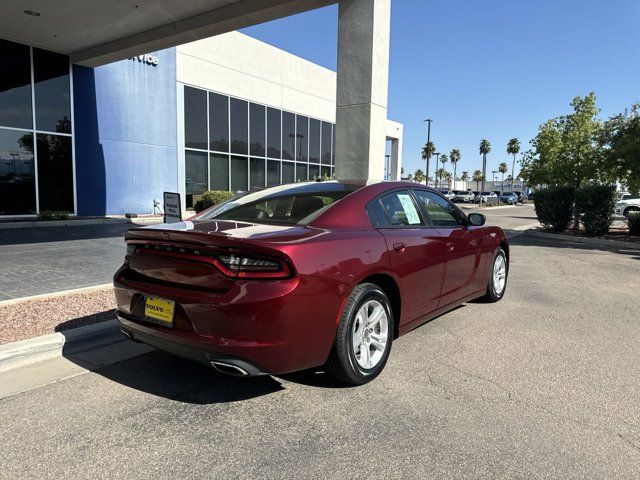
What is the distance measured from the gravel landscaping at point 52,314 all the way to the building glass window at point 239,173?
14.8 metres

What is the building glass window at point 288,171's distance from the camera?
23.2 meters

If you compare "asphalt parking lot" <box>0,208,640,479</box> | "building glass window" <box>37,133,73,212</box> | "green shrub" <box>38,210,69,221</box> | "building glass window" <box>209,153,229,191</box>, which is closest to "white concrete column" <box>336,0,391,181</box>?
"asphalt parking lot" <box>0,208,640,479</box>

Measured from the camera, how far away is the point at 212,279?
2941 mm

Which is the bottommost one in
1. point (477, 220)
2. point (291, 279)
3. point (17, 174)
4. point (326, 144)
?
point (291, 279)

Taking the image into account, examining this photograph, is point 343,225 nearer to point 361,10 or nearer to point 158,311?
point 158,311

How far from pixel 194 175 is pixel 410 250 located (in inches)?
635

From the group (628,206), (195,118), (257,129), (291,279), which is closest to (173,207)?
(291,279)

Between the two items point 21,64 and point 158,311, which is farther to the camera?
point 21,64

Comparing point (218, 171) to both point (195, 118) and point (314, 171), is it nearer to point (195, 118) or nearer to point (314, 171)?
point (195, 118)

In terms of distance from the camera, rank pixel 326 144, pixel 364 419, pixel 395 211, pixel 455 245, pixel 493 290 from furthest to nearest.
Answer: pixel 326 144 → pixel 493 290 → pixel 455 245 → pixel 395 211 → pixel 364 419

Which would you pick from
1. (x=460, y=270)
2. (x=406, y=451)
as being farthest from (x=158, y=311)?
(x=460, y=270)

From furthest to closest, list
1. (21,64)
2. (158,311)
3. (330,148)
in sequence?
(330,148)
(21,64)
(158,311)

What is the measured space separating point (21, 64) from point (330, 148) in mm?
16405

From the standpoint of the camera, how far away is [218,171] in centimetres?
1955
